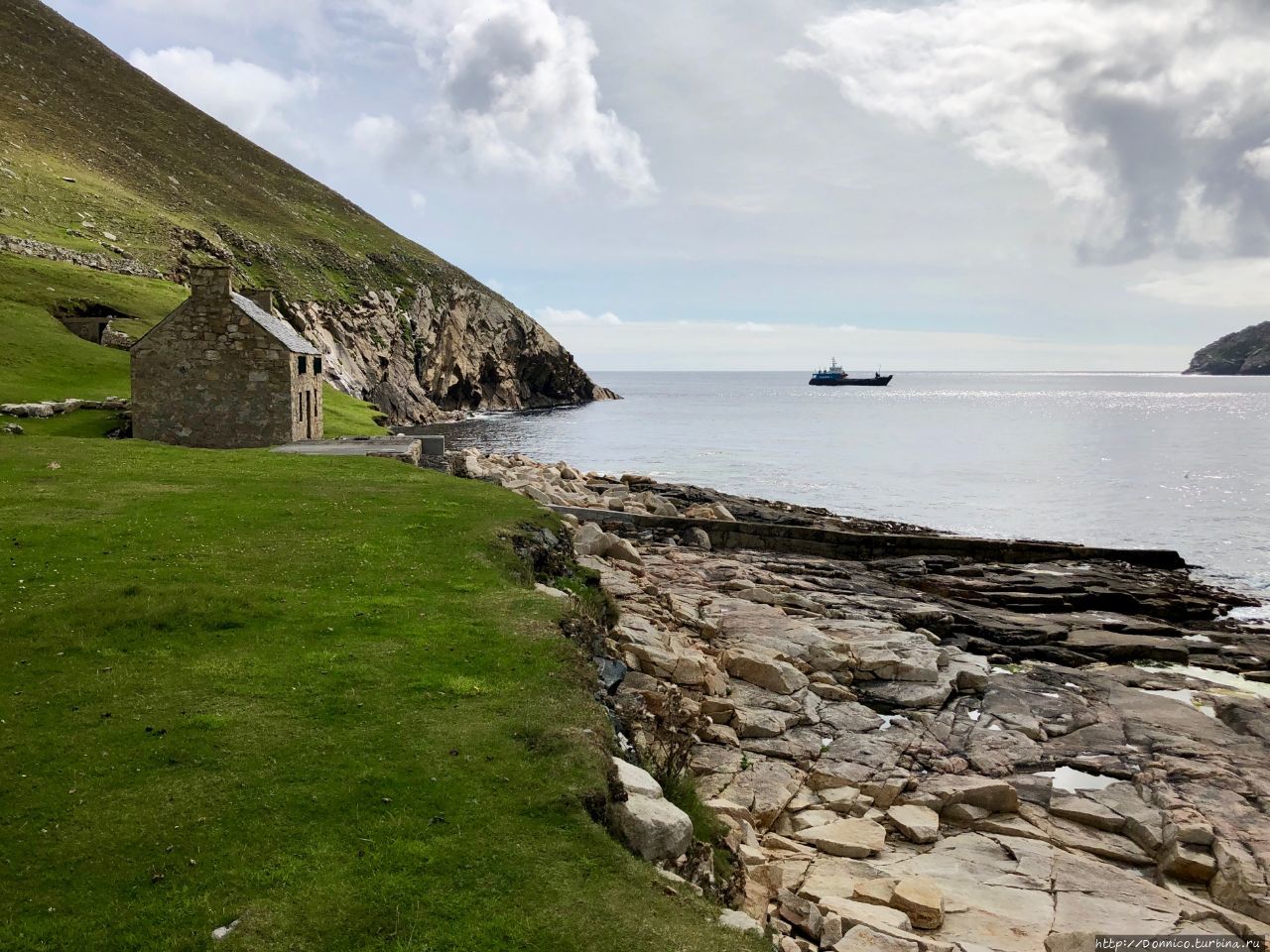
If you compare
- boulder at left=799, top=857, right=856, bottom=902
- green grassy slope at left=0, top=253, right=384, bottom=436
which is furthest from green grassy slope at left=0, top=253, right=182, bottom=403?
boulder at left=799, top=857, right=856, bottom=902

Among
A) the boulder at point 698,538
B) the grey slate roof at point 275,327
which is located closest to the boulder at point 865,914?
the boulder at point 698,538

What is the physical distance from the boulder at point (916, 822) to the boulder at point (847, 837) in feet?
1.28

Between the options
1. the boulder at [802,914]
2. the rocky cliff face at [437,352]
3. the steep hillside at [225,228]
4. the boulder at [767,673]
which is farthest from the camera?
the rocky cliff face at [437,352]

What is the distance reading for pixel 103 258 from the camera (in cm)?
7344

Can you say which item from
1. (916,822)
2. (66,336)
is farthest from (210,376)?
(916,822)

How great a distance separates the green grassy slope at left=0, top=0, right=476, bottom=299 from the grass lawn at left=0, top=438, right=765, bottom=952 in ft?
248

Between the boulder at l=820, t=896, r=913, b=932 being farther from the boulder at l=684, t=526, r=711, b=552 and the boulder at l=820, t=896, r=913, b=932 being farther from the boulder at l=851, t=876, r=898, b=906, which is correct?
the boulder at l=684, t=526, r=711, b=552

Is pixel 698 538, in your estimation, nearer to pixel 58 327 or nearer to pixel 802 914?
pixel 802 914

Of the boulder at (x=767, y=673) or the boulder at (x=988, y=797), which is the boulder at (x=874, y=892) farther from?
the boulder at (x=767, y=673)

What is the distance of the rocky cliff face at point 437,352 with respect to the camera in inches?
4114

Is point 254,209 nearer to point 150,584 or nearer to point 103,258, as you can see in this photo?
point 103,258

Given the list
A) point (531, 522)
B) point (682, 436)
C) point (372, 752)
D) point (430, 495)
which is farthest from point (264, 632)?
point (682, 436)

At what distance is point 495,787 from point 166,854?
3135 mm

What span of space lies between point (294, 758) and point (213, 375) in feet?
109
